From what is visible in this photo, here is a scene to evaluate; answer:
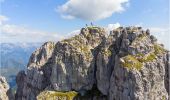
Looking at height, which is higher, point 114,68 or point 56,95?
point 114,68

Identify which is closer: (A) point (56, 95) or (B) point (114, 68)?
(B) point (114, 68)

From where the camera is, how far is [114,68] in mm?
170375

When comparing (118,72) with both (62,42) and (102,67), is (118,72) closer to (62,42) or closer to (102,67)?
(102,67)

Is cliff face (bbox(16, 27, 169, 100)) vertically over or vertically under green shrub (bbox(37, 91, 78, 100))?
over

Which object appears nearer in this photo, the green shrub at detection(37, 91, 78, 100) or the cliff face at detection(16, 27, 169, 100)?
the cliff face at detection(16, 27, 169, 100)

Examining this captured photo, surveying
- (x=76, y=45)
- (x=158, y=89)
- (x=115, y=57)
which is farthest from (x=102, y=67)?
(x=158, y=89)

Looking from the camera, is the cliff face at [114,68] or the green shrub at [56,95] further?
the green shrub at [56,95]

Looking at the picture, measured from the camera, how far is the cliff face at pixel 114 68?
159250mm

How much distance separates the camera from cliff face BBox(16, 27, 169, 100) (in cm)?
15925

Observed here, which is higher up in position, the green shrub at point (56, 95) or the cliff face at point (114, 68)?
the cliff face at point (114, 68)

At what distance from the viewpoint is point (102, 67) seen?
608 ft

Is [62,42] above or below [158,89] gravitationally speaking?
above

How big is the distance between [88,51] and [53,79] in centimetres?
2948

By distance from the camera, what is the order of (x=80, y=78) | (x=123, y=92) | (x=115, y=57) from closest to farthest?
(x=123, y=92) < (x=115, y=57) < (x=80, y=78)
